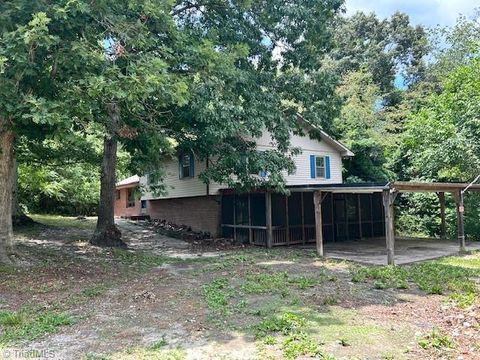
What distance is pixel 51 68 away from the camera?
28.6 ft

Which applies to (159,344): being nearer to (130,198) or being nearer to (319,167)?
(319,167)

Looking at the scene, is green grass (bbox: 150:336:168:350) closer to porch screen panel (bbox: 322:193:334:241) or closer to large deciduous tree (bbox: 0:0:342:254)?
large deciduous tree (bbox: 0:0:342:254)

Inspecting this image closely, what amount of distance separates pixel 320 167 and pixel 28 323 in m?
17.2

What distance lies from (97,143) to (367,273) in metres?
14.2

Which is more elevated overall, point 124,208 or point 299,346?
point 124,208

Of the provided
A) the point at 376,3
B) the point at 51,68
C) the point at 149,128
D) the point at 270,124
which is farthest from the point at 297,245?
the point at 376,3

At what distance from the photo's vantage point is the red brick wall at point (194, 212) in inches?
766

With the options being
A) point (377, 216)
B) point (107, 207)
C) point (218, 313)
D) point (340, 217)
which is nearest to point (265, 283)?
point (218, 313)

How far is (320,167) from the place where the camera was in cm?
2173

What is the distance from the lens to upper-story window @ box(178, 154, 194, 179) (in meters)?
20.0

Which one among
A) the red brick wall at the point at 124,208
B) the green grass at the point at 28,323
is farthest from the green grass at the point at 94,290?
the red brick wall at the point at 124,208

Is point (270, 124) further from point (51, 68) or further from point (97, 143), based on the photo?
point (97, 143)

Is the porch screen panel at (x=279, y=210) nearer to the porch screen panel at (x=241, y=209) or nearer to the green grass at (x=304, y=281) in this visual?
the porch screen panel at (x=241, y=209)

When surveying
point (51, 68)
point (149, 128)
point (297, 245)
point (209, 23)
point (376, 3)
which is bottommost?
point (297, 245)
